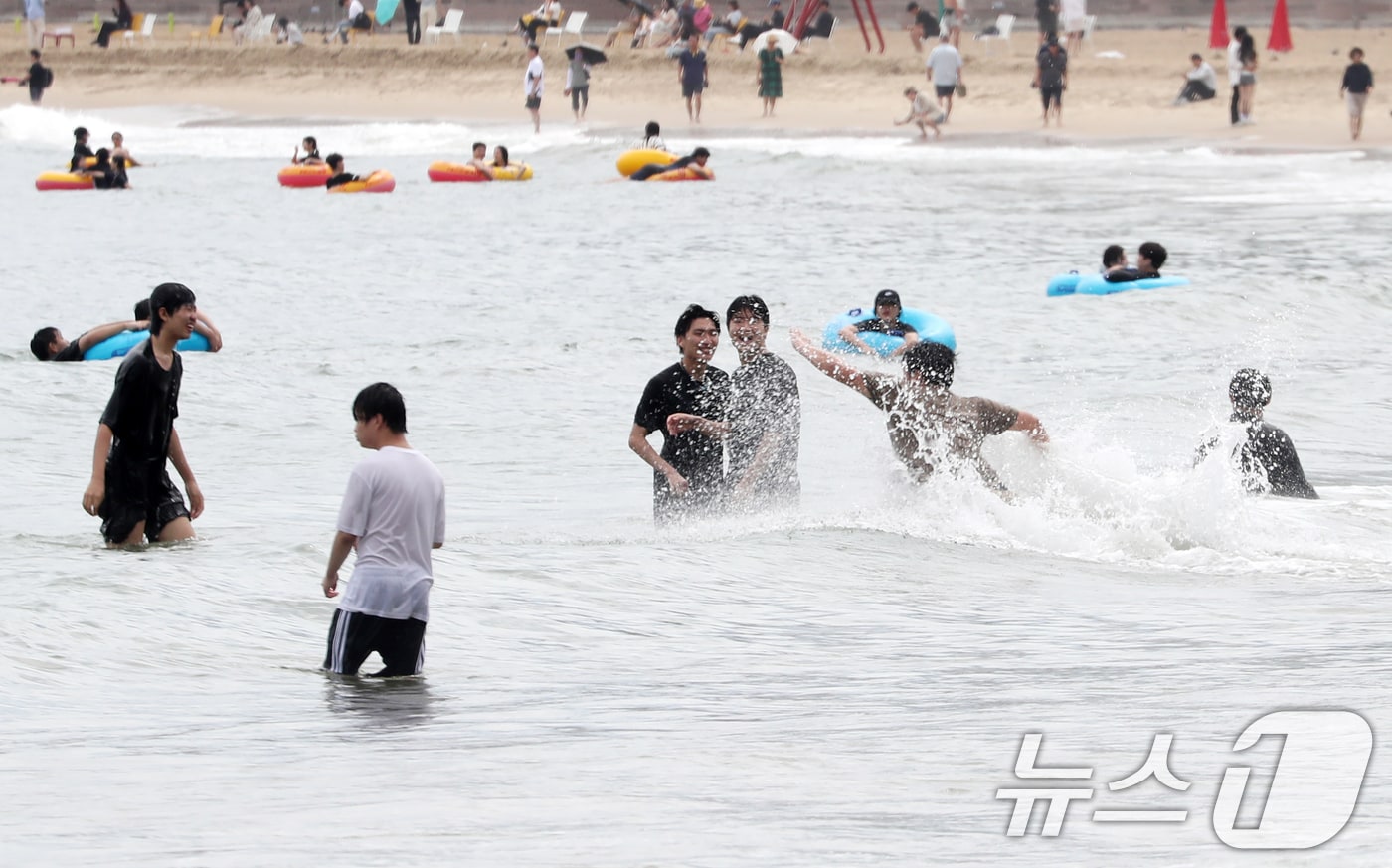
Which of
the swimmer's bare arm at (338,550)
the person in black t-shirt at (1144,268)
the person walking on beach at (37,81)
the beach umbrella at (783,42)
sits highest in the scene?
the beach umbrella at (783,42)

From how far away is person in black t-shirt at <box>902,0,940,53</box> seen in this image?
46.6 m

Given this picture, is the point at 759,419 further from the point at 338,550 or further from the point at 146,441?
the point at 338,550

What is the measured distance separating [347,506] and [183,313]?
7.41 feet

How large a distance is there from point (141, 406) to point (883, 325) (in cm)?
866

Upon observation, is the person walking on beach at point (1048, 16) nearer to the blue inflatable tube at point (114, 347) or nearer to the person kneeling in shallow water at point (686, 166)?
the person kneeling in shallow water at point (686, 166)

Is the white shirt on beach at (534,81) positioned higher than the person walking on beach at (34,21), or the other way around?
the person walking on beach at (34,21)

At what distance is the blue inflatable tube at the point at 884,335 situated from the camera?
16.4m

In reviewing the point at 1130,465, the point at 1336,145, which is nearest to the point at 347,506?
the point at 1130,465

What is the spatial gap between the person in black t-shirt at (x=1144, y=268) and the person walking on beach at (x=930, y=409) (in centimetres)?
1101

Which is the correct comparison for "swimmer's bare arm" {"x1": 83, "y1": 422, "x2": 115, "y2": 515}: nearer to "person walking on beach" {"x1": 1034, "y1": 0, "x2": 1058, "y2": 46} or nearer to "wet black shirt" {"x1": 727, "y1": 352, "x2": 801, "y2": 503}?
"wet black shirt" {"x1": 727, "y1": 352, "x2": 801, "y2": 503}

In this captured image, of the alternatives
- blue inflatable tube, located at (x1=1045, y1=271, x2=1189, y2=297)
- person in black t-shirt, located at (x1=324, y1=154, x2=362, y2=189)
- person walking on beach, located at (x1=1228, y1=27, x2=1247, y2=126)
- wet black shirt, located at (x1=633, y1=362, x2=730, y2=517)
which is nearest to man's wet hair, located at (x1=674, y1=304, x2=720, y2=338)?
wet black shirt, located at (x1=633, y1=362, x2=730, y2=517)

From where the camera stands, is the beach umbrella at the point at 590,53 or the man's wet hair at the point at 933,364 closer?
the man's wet hair at the point at 933,364

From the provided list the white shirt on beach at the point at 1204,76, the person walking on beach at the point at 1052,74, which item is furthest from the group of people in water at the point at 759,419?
the white shirt on beach at the point at 1204,76

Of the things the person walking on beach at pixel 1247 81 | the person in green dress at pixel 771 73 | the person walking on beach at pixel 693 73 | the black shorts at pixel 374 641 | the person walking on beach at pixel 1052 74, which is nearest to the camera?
the black shorts at pixel 374 641
